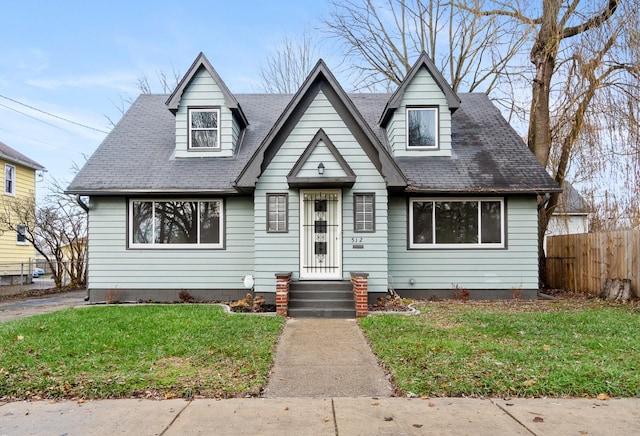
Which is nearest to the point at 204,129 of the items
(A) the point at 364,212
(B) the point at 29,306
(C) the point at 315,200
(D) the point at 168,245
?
(D) the point at 168,245

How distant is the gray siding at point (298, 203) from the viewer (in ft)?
34.1

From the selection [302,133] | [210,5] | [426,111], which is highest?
[210,5]

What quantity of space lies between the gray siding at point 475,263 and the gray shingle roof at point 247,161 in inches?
40.1

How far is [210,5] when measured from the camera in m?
13.7

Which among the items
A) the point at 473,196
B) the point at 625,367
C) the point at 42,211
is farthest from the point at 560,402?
the point at 42,211

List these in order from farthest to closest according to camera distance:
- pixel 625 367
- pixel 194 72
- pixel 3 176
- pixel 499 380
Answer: pixel 3 176 < pixel 194 72 < pixel 625 367 < pixel 499 380

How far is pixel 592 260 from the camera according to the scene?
12375 millimetres

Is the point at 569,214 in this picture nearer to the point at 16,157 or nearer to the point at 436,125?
the point at 436,125

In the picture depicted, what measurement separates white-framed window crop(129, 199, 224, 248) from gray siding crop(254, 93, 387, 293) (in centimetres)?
178

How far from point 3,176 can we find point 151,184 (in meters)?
15.0

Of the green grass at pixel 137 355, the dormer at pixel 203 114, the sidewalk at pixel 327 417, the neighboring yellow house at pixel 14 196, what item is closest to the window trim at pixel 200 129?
the dormer at pixel 203 114

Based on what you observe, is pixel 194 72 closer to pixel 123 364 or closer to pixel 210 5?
pixel 210 5

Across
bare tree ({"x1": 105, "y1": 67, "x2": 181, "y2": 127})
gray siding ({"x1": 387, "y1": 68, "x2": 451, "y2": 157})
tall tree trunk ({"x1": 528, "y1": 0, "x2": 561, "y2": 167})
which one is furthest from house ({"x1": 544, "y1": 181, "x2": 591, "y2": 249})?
bare tree ({"x1": 105, "y1": 67, "x2": 181, "y2": 127})

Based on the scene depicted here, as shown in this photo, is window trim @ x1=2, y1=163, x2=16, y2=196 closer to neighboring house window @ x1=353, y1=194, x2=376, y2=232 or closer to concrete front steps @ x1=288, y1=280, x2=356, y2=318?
concrete front steps @ x1=288, y1=280, x2=356, y2=318
